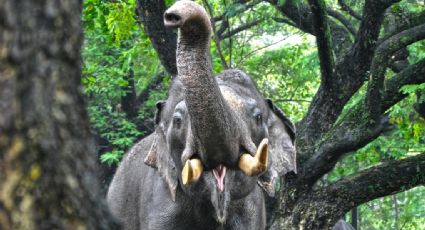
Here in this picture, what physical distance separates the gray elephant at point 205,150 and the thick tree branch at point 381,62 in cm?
193

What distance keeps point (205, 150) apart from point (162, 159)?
3.83 feet

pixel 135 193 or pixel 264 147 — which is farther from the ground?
pixel 264 147

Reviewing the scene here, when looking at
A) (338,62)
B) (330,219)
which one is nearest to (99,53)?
(338,62)

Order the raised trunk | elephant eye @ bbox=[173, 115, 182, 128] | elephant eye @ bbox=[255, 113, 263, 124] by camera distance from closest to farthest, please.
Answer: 1. the raised trunk
2. elephant eye @ bbox=[173, 115, 182, 128]
3. elephant eye @ bbox=[255, 113, 263, 124]

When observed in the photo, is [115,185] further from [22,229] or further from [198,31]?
[22,229]

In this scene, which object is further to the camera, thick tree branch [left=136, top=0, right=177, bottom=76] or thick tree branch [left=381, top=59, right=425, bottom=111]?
thick tree branch [left=136, top=0, right=177, bottom=76]

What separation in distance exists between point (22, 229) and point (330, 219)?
25.6 feet

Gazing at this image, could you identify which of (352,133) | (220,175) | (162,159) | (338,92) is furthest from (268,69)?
(220,175)

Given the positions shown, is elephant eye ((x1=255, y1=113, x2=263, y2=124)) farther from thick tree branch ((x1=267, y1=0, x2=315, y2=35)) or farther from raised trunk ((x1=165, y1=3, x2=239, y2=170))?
thick tree branch ((x1=267, y1=0, x2=315, y2=35))

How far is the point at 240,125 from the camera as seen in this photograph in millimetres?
6344

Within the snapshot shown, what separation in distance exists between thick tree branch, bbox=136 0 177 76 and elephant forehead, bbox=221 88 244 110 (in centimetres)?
307

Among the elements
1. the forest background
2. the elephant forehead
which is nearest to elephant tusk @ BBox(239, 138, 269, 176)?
the elephant forehead

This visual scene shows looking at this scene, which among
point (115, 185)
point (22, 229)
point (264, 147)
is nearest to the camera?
point (22, 229)

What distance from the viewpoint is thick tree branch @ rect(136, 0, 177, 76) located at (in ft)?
32.4
